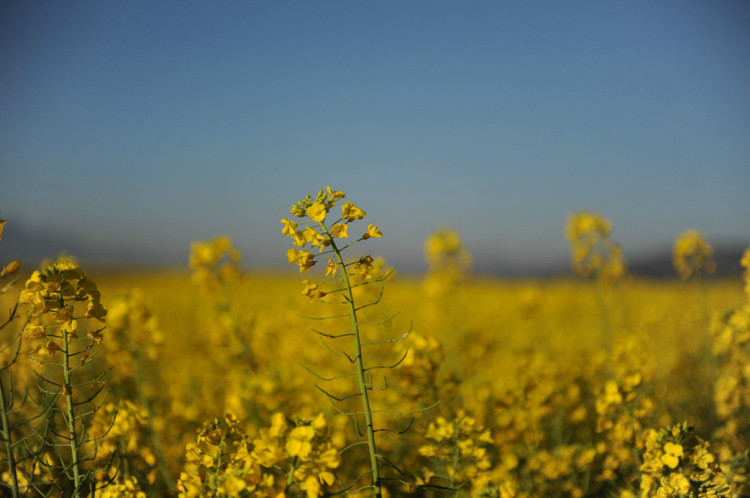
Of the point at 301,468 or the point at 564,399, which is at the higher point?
the point at 301,468

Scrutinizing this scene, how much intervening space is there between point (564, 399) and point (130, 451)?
412cm

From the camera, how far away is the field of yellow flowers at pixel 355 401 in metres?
1.84

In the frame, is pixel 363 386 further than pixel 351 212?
No

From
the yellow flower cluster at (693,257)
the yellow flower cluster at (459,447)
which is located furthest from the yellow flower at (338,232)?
the yellow flower cluster at (693,257)

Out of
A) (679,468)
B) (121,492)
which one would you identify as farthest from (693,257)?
(121,492)

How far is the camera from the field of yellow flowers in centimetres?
184

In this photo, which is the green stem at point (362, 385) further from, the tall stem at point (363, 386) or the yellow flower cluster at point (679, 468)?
the yellow flower cluster at point (679, 468)

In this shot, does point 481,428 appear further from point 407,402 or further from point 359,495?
point 359,495

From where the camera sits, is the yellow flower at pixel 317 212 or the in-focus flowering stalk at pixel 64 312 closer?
the in-focus flowering stalk at pixel 64 312

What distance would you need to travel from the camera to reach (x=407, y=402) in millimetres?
3270

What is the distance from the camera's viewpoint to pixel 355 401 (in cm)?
613

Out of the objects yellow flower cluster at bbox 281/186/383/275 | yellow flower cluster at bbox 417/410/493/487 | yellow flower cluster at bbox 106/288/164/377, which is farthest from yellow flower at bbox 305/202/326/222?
yellow flower cluster at bbox 106/288/164/377

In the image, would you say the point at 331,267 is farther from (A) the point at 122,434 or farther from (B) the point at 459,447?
(A) the point at 122,434

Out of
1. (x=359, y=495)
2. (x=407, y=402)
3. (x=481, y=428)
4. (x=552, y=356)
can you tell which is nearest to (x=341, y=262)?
(x=481, y=428)
